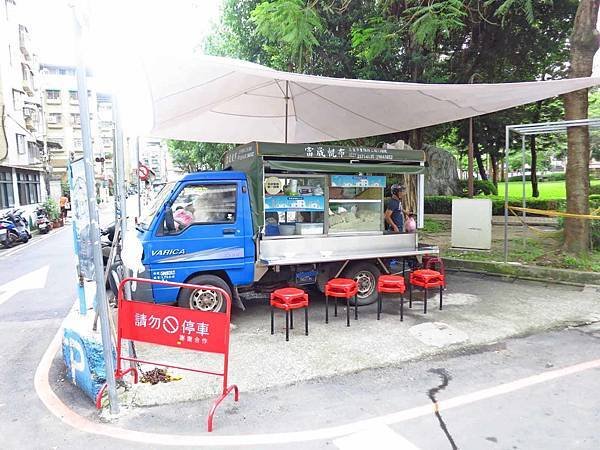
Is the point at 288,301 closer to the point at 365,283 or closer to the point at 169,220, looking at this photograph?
the point at 169,220

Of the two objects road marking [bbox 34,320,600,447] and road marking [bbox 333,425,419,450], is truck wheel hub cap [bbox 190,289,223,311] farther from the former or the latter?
road marking [bbox 333,425,419,450]

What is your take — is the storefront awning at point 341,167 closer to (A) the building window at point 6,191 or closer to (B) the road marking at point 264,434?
(B) the road marking at point 264,434

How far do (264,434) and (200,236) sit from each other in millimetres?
2939

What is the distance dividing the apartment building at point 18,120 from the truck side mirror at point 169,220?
18965mm

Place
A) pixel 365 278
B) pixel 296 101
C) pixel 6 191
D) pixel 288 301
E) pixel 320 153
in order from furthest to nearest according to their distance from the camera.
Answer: pixel 6 191 < pixel 296 101 < pixel 365 278 < pixel 320 153 < pixel 288 301

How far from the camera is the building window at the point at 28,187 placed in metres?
23.8

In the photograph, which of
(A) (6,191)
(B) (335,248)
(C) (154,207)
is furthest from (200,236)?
(A) (6,191)

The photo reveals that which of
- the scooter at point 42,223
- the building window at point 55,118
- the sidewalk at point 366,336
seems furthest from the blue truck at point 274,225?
the building window at point 55,118

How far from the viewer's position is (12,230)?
48.6 feet

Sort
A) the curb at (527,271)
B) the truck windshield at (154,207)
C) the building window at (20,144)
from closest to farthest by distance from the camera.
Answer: the truck windshield at (154,207) < the curb at (527,271) < the building window at (20,144)

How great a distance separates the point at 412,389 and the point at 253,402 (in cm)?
135

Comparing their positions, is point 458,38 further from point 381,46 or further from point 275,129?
point 275,129

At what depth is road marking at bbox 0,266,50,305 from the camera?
7663 mm

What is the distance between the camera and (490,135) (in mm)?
16094
